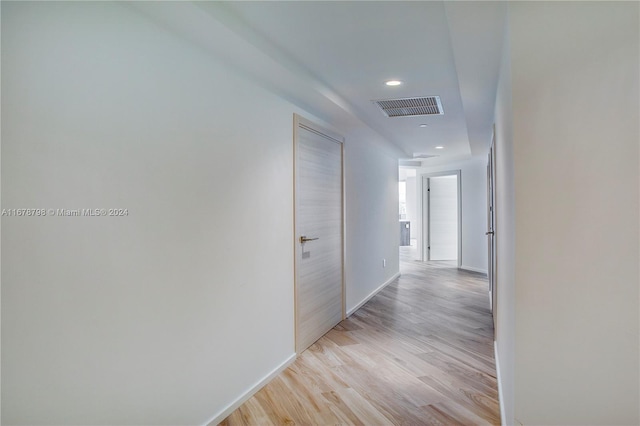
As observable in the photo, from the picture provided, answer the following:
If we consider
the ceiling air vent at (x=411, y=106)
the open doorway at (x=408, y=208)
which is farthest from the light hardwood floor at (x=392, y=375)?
the open doorway at (x=408, y=208)

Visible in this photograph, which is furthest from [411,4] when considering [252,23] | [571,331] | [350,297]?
[350,297]

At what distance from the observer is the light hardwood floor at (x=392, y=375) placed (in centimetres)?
221

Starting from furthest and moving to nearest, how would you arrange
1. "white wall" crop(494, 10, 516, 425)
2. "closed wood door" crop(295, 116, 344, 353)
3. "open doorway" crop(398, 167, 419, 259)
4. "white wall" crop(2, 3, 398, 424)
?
"open doorway" crop(398, 167, 419, 259) → "closed wood door" crop(295, 116, 344, 353) → "white wall" crop(494, 10, 516, 425) → "white wall" crop(2, 3, 398, 424)

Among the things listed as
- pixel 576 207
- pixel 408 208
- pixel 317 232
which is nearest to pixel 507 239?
pixel 576 207

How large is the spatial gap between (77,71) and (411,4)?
1524 mm

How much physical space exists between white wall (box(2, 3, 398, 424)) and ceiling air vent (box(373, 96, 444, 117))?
1.43 meters

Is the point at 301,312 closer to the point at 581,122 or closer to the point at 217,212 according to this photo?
the point at 217,212

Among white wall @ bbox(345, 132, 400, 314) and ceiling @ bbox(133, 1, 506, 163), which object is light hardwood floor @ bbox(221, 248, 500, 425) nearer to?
white wall @ bbox(345, 132, 400, 314)

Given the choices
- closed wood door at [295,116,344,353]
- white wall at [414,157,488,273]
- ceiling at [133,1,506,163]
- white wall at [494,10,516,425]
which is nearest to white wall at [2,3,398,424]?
ceiling at [133,1,506,163]

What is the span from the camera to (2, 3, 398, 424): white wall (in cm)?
127

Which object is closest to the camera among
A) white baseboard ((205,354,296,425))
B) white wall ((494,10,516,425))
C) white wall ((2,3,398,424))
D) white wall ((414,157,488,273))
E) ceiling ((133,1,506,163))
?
white wall ((2,3,398,424))

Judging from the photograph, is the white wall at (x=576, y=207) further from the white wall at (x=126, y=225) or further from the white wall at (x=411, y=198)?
the white wall at (x=411, y=198)

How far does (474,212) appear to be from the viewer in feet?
24.0

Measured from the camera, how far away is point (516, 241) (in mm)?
1498
